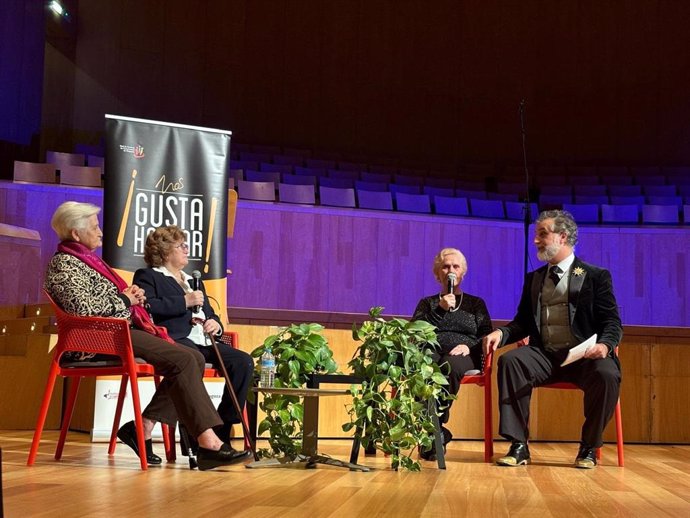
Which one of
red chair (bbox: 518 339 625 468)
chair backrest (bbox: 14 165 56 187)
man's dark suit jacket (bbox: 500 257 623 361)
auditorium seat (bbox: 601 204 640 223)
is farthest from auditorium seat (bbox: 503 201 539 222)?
red chair (bbox: 518 339 625 468)

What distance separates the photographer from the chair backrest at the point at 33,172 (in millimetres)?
5855

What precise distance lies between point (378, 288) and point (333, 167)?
2.21 meters

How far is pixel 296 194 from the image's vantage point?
653cm

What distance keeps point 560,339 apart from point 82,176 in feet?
12.5

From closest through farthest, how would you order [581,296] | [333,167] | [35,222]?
[581,296], [35,222], [333,167]

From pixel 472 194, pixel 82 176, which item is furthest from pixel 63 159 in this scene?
pixel 472 194

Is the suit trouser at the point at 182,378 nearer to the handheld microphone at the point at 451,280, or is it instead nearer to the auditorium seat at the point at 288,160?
the handheld microphone at the point at 451,280

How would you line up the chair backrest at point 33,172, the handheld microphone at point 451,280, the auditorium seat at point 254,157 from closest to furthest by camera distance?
the handheld microphone at point 451,280 < the chair backrest at point 33,172 < the auditorium seat at point 254,157

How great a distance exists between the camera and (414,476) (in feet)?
8.86

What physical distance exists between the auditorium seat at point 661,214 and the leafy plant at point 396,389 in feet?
14.2

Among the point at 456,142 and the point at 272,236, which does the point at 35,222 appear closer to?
the point at 272,236

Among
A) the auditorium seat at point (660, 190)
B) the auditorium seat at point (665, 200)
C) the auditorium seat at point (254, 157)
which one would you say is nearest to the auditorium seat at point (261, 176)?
the auditorium seat at point (254, 157)

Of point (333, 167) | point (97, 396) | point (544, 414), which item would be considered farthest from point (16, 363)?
point (333, 167)

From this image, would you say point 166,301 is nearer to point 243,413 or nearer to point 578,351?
point 243,413
